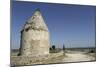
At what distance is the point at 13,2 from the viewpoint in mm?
3102

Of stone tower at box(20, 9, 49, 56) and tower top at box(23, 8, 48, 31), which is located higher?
tower top at box(23, 8, 48, 31)

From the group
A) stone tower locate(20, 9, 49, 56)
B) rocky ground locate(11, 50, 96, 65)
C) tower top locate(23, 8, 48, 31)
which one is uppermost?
tower top locate(23, 8, 48, 31)

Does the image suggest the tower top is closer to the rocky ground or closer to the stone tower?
the stone tower

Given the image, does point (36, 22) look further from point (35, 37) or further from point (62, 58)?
point (62, 58)

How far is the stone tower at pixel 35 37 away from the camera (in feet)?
10.4

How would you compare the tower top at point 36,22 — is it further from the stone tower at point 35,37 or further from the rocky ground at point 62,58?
the rocky ground at point 62,58

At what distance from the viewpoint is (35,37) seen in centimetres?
322

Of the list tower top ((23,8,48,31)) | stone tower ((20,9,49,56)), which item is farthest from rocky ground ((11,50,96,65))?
tower top ((23,8,48,31))

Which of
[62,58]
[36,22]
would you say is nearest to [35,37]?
[36,22]

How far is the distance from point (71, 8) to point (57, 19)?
0.99 feet

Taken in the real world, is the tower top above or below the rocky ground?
above

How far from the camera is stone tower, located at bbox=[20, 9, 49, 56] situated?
317 centimetres

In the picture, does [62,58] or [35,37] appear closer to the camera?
[35,37]

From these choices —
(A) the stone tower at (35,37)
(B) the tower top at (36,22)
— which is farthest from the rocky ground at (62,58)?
(B) the tower top at (36,22)
